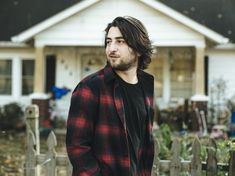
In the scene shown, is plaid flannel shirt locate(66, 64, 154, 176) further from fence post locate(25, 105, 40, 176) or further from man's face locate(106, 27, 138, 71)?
fence post locate(25, 105, 40, 176)

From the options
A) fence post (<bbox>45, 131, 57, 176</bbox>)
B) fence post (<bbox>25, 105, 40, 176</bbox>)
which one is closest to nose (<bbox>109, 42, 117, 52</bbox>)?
fence post (<bbox>45, 131, 57, 176</bbox>)

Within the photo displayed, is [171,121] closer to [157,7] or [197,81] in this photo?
[197,81]

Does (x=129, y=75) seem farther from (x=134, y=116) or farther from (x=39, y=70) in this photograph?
(x=39, y=70)

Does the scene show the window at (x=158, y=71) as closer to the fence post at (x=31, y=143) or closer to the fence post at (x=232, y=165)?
the fence post at (x=31, y=143)

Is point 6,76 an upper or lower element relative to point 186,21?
lower

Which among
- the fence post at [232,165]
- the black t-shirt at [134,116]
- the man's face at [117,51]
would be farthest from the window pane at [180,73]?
the man's face at [117,51]

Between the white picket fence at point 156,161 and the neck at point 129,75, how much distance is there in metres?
1.51

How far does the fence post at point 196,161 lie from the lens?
4629 mm


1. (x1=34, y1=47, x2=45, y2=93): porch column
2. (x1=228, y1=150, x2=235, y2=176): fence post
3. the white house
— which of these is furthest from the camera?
(x1=34, y1=47, x2=45, y2=93): porch column

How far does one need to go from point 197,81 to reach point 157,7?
244 centimetres

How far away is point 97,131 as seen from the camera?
2.79m

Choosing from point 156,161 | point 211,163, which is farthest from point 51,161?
point 211,163

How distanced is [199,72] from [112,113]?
12.4 metres

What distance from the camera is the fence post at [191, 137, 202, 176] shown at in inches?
182
